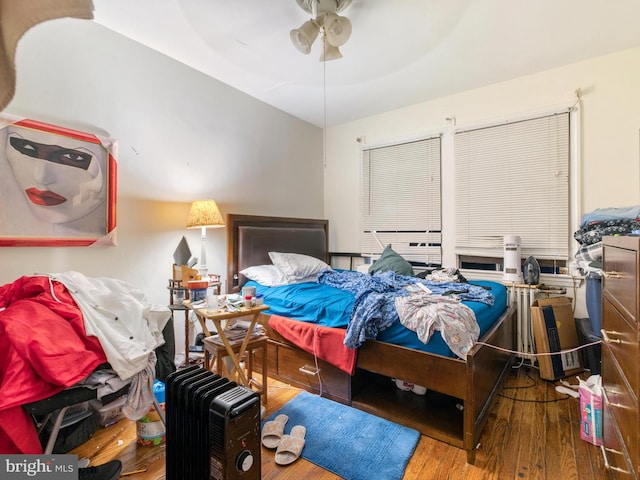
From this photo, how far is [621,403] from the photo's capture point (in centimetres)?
117

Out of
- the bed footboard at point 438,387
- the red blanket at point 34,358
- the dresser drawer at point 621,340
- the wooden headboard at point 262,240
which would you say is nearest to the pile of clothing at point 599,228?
the bed footboard at point 438,387

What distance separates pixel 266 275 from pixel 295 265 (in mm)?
343

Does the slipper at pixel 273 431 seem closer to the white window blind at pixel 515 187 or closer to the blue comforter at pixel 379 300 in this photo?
the blue comforter at pixel 379 300

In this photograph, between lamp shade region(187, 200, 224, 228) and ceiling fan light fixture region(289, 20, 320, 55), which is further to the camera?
lamp shade region(187, 200, 224, 228)

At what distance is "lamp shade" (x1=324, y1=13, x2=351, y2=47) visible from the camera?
195 centimetres

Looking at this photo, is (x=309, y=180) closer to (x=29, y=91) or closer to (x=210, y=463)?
(x=29, y=91)

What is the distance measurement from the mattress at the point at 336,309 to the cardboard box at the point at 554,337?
329 millimetres

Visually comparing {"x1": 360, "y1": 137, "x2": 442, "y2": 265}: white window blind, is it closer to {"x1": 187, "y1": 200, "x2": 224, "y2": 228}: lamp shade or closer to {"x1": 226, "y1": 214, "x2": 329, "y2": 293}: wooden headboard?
{"x1": 226, "y1": 214, "x2": 329, "y2": 293}: wooden headboard

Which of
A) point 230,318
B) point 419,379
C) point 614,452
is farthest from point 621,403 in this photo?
point 230,318

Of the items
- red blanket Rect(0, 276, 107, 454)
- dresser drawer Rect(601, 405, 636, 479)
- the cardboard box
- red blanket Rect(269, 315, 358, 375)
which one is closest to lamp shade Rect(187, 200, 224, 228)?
red blanket Rect(269, 315, 358, 375)

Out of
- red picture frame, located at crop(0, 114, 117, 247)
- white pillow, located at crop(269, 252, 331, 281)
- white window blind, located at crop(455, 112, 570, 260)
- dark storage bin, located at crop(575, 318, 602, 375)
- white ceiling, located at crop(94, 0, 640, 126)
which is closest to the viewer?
red picture frame, located at crop(0, 114, 117, 247)

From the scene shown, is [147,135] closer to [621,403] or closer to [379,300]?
[379,300]

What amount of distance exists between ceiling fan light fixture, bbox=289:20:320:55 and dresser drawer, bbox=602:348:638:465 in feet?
7.92

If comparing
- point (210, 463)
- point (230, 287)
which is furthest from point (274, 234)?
point (210, 463)
